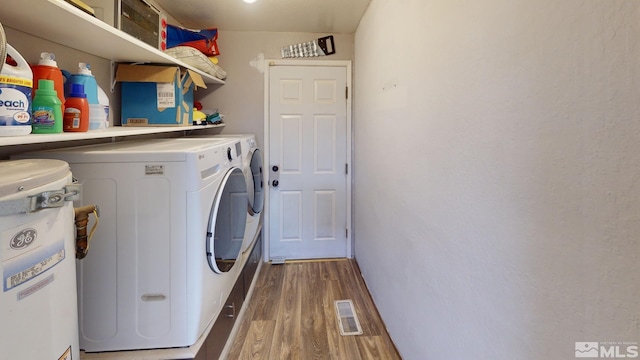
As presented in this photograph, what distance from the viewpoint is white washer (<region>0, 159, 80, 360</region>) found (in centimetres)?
66

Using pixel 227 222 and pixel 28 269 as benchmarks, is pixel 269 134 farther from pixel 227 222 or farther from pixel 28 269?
pixel 28 269

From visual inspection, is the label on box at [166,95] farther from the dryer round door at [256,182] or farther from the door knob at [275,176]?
the door knob at [275,176]

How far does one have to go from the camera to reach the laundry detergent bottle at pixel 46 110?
100 cm

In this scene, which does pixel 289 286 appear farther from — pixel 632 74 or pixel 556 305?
pixel 632 74

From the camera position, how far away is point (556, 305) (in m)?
0.69

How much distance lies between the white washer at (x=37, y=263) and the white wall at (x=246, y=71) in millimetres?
2321

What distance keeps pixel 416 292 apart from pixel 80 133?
1.54 metres

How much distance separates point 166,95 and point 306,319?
5.71 feet

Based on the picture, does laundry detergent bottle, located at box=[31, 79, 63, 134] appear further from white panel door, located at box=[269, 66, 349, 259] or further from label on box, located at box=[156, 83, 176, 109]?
white panel door, located at box=[269, 66, 349, 259]

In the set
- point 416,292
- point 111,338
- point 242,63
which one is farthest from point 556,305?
point 242,63

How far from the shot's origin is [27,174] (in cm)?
76

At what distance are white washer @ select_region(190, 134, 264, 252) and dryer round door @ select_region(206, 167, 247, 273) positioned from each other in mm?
152

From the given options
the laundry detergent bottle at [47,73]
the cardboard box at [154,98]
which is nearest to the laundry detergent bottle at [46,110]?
the laundry detergent bottle at [47,73]

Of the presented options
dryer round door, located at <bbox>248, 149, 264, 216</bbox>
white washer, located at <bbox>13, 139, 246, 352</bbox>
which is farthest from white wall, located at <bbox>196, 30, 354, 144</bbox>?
white washer, located at <bbox>13, 139, 246, 352</bbox>
